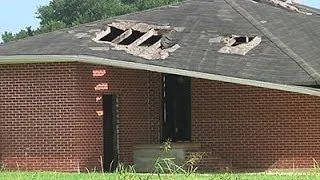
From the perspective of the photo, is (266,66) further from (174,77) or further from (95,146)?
(95,146)

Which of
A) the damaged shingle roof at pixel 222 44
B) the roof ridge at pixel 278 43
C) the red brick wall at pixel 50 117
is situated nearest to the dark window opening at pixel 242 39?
the damaged shingle roof at pixel 222 44

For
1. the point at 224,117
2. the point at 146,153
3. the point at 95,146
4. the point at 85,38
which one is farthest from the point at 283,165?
the point at 85,38

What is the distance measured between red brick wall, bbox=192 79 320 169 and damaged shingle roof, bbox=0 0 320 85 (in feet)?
2.73

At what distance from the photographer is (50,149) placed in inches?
808

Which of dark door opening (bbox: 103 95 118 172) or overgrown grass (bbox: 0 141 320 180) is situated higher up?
overgrown grass (bbox: 0 141 320 180)

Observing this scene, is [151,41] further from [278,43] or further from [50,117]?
[50,117]

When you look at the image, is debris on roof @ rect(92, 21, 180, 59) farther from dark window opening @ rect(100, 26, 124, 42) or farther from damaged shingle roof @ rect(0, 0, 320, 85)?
damaged shingle roof @ rect(0, 0, 320, 85)

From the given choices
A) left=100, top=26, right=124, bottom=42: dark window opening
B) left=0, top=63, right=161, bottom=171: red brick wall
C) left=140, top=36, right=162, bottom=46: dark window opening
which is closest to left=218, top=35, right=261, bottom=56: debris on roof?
left=140, top=36, right=162, bottom=46: dark window opening

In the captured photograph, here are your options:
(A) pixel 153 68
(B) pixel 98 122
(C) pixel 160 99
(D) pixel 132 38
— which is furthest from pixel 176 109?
(A) pixel 153 68

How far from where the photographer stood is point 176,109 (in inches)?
887

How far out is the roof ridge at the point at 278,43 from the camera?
1979 centimetres

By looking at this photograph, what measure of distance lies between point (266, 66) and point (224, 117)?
189 cm

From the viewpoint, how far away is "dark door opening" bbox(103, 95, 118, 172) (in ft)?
71.7

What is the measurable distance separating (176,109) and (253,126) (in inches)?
102
